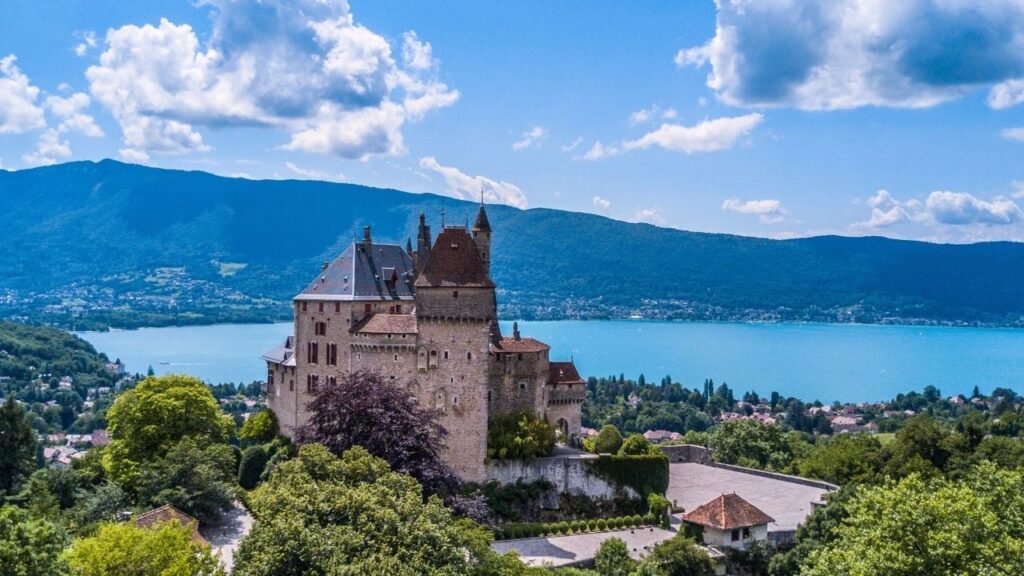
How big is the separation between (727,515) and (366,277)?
1976 cm

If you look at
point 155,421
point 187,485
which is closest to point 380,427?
point 187,485

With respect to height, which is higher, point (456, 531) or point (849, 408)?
point (456, 531)

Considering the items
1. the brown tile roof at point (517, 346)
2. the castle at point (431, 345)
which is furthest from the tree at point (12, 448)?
the brown tile roof at point (517, 346)

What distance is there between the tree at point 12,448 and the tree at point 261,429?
9889 millimetres

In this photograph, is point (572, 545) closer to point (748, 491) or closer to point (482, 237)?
point (748, 491)

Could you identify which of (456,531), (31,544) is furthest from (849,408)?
(31,544)

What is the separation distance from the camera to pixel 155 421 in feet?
141

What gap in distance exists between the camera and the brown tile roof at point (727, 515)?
3797cm

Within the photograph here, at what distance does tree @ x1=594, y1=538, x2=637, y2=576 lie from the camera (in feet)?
112

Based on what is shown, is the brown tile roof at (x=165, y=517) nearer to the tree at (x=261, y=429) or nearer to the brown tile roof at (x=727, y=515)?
the tree at (x=261, y=429)

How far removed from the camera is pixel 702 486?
47.9 m

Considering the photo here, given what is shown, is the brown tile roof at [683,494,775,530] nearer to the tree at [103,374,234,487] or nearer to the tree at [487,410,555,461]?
the tree at [487,410,555,461]

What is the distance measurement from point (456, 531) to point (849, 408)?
120690 mm

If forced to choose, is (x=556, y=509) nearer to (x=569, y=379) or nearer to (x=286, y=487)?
(x=569, y=379)
